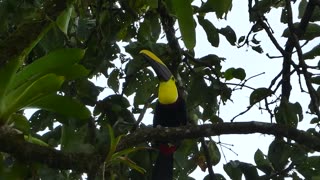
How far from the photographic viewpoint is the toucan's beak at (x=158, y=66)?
273cm

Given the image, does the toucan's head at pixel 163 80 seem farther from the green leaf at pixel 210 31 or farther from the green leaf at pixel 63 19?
the green leaf at pixel 63 19

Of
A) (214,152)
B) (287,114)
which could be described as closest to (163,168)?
(214,152)

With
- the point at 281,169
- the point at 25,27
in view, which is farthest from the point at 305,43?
the point at 25,27

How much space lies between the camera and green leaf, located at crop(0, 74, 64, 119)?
1.81 meters

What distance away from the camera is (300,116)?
2549 millimetres

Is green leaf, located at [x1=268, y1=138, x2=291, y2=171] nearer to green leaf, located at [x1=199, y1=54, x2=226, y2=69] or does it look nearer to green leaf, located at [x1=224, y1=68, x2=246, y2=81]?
green leaf, located at [x1=224, y1=68, x2=246, y2=81]

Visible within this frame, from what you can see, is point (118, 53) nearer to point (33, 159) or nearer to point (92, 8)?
point (92, 8)

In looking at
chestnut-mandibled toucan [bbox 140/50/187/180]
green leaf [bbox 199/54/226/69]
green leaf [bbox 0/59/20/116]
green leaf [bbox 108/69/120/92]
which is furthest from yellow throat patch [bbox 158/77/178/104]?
green leaf [bbox 0/59/20/116]

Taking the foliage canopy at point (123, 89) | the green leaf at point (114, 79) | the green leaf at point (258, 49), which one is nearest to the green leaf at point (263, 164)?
the foliage canopy at point (123, 89)

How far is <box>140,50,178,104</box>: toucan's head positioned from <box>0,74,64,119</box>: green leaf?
Answer: 91 cm

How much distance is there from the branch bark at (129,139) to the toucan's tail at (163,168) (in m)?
0.90

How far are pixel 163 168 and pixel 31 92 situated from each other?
1.19 meters

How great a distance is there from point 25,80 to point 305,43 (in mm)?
1170

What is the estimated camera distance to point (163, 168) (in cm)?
292
